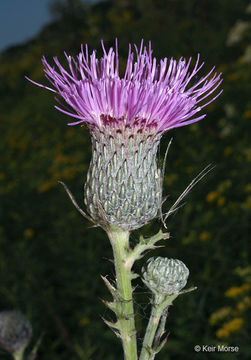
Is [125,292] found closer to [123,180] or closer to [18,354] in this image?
[123,180]

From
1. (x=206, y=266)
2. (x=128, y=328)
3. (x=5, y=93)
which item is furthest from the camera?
(x=5, y=93)

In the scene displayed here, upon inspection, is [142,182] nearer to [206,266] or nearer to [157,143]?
[157,143]

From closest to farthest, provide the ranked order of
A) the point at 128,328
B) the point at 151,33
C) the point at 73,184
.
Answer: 1. the point at 128,328
2. the point at 73,184
3. the point at 151,33

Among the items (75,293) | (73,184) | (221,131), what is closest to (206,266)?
(75,293)

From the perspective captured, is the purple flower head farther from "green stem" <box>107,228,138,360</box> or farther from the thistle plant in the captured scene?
"green stem" <box>107,228,138,360</box>

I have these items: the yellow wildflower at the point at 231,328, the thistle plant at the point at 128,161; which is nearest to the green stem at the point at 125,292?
the thistle plant at the point at 128,161

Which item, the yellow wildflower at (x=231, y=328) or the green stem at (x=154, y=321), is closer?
the green stem at (x=154, y=321)

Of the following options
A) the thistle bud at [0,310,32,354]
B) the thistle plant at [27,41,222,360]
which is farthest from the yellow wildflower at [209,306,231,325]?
the thistle plant at [27,41,222,360]

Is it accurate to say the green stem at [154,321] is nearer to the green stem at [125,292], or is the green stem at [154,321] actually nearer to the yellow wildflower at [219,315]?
the green stem at [125,292]

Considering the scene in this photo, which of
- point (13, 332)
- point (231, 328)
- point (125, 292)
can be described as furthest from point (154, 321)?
point (231, 328)
